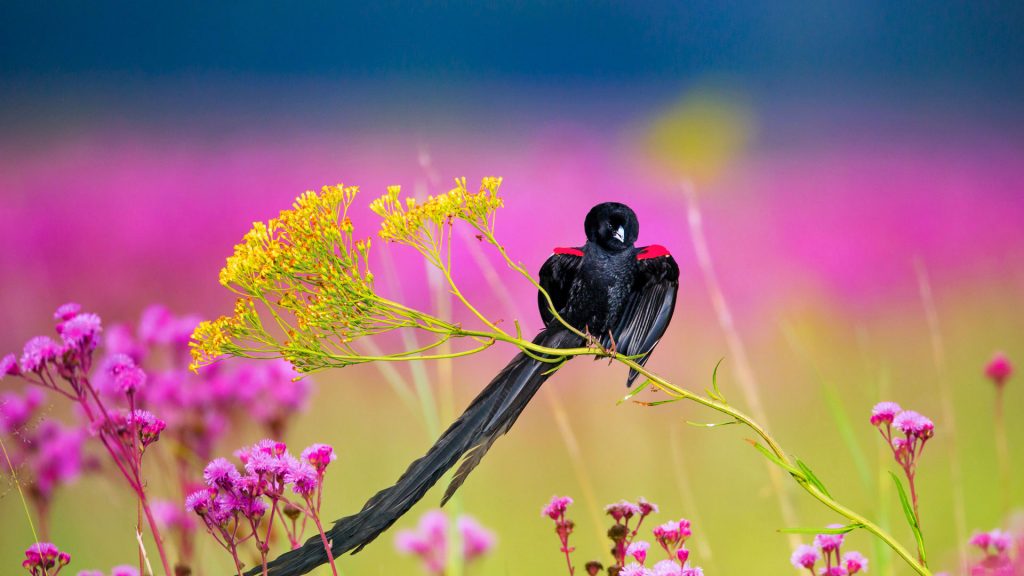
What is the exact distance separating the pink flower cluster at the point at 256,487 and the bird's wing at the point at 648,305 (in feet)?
1.33

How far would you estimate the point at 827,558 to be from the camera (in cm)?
109

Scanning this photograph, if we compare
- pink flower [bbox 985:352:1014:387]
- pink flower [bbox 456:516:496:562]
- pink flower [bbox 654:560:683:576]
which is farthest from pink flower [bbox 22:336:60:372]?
pink flower [bbox 985:352:1014:387]

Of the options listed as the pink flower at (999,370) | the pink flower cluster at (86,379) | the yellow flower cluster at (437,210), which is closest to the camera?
the pink flower cluster at (86,379)

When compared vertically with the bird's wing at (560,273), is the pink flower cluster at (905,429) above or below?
below

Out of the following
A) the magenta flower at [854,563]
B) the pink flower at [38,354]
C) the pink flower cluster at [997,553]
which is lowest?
the pink flower cluster at [997,553]

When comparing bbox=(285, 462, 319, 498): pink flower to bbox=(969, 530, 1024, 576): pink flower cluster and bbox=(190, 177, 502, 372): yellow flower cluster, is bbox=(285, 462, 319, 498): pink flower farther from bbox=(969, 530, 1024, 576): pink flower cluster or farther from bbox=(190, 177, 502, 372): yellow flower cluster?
bbox=(969, 530, 1024, 576): pink flower cluster

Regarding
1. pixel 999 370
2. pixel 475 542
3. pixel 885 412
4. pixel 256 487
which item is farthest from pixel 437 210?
pixel 999 370

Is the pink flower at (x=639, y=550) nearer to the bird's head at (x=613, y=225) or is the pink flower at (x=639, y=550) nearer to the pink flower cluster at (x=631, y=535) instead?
the pink flower cluster at (x=631, y=535)

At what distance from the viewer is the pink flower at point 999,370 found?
5.18ft

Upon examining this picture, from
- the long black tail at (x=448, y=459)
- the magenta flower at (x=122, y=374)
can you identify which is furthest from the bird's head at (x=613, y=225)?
the magenta flower at (x=122, y=374)

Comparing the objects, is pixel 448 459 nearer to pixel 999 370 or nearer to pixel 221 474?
pixel 221 474

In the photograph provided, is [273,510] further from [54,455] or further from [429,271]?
[429,271]

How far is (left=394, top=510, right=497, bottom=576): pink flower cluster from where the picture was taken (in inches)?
43.5

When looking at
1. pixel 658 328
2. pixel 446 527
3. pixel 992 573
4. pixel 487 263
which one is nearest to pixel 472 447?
pixel 446 527
